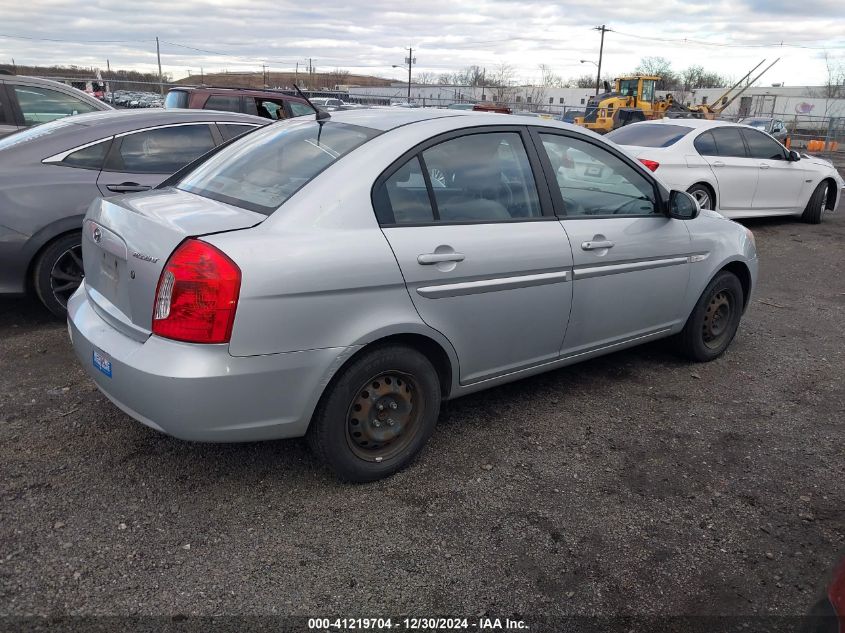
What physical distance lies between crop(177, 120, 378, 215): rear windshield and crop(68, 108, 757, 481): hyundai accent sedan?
0.05ft

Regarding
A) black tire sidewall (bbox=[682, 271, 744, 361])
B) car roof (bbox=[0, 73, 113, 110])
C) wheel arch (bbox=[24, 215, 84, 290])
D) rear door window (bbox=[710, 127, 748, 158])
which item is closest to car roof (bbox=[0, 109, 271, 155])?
wheel arch (bbox=[24, 215, 84, 290])

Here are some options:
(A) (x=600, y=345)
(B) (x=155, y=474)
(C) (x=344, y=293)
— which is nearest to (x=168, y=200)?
(C) (x=344, y=293)

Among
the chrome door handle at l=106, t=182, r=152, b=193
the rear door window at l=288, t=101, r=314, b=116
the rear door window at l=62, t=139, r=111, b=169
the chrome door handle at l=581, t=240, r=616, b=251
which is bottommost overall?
the chrome door handle at l=581, t=240, r=616, b=251

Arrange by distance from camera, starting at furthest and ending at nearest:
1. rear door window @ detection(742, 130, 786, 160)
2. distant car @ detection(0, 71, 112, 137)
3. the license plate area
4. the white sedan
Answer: rear door window @ detection(742, 130, 786, 160)
the white sedan
distant car @ detection(0, 71, 112, 137)
the license plate area

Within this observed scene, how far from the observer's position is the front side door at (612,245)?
12.5 ft

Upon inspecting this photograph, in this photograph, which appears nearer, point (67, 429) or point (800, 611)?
point (800, 611)

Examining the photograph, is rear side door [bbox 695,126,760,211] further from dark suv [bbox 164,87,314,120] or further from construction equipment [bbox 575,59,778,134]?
construction equipment [bbox 575,59,778,134]

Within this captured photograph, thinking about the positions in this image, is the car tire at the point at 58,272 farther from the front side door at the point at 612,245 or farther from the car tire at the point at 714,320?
the car tire at the point at 714,320

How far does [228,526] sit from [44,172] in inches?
133

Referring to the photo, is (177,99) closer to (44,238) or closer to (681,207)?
(44,238)

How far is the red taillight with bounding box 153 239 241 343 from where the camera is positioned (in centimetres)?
263

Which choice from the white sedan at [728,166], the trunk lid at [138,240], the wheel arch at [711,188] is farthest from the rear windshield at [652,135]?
the trunk lid at [138,240]

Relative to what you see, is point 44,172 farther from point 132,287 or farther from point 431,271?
point 431,271

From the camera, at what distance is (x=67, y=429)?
363 cm
